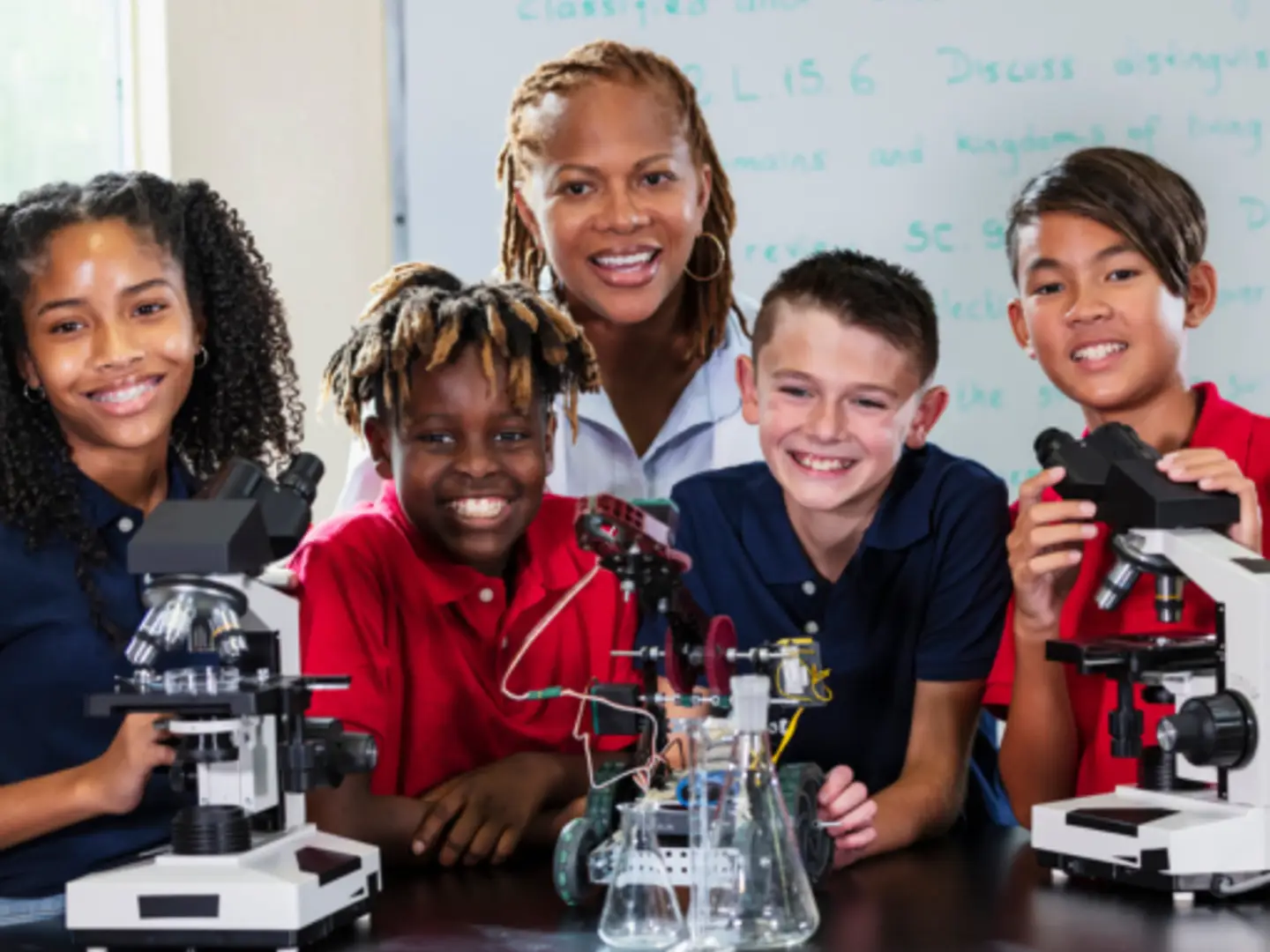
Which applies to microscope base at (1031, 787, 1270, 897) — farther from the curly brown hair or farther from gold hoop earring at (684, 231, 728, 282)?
gold hoop earring at (684, 231, 728, 282)

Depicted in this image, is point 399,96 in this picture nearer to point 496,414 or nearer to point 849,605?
point 496,414

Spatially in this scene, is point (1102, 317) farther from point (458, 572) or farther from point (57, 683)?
point (57, 683)

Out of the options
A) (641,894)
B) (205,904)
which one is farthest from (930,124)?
(205,904)

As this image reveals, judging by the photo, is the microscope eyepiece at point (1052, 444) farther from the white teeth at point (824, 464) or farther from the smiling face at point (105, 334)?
the smiling face at point (105, 334)

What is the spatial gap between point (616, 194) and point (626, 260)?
0.10 metres

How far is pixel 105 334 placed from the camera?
1814 millimetres

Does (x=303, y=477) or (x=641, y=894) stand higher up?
(x=303, y=477)

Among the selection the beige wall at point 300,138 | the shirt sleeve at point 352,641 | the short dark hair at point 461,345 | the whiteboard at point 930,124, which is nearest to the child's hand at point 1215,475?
the short dark hair at point 461,345

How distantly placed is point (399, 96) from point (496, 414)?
1273 mm

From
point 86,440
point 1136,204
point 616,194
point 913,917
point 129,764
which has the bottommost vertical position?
point 913,917

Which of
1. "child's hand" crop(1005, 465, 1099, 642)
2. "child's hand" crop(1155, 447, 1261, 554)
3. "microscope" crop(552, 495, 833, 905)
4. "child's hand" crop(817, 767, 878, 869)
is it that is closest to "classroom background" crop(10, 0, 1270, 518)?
"child's hand" crop(1005, 465, 1099, 642)

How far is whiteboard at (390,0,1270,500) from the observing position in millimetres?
2855

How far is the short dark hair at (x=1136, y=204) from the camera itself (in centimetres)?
197

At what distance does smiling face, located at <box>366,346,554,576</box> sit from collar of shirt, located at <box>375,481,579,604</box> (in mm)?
28
